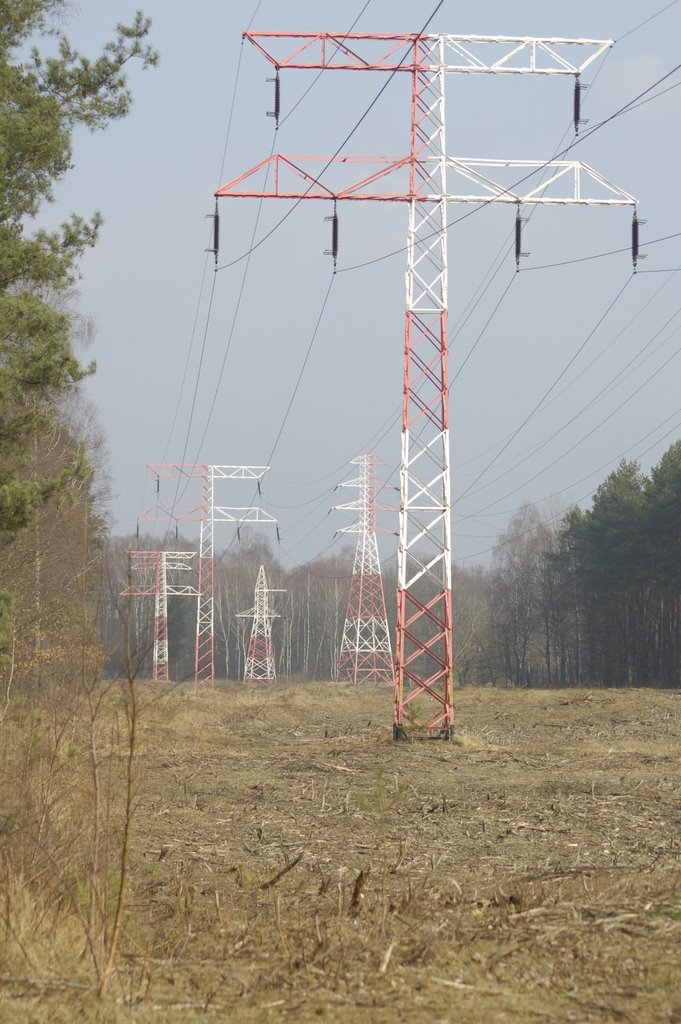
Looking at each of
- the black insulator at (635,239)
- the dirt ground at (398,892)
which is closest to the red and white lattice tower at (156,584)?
the dirt ground at (398,892)

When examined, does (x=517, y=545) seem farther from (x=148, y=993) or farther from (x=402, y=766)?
(x=148, y=993)

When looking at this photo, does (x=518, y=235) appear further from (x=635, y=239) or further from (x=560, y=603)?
(x=560, y=603)

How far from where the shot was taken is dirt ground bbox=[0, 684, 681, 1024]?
5559 millimetres

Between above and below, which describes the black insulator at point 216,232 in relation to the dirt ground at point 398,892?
above

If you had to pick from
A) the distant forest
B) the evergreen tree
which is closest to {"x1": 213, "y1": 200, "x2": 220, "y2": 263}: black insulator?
the evergreen tree

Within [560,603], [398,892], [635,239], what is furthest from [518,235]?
[560,603]

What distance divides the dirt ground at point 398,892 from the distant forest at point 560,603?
13.7 m

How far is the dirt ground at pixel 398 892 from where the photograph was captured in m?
5.56

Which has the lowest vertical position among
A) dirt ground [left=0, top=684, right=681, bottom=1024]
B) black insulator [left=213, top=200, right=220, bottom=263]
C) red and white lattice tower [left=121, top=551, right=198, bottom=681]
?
dirt ground [left=0, top=684, right=681, bottom=1024]

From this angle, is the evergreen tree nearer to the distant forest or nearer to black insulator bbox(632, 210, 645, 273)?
black insulator bbox(632, 210, 645, 273)

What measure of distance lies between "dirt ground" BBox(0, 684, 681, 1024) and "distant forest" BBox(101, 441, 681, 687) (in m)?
13.7

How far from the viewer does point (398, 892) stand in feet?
27.0

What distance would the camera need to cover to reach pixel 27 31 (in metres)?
14.1

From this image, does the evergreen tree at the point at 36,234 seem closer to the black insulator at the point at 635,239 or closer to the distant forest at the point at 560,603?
the black insulator at the point at 635,239
